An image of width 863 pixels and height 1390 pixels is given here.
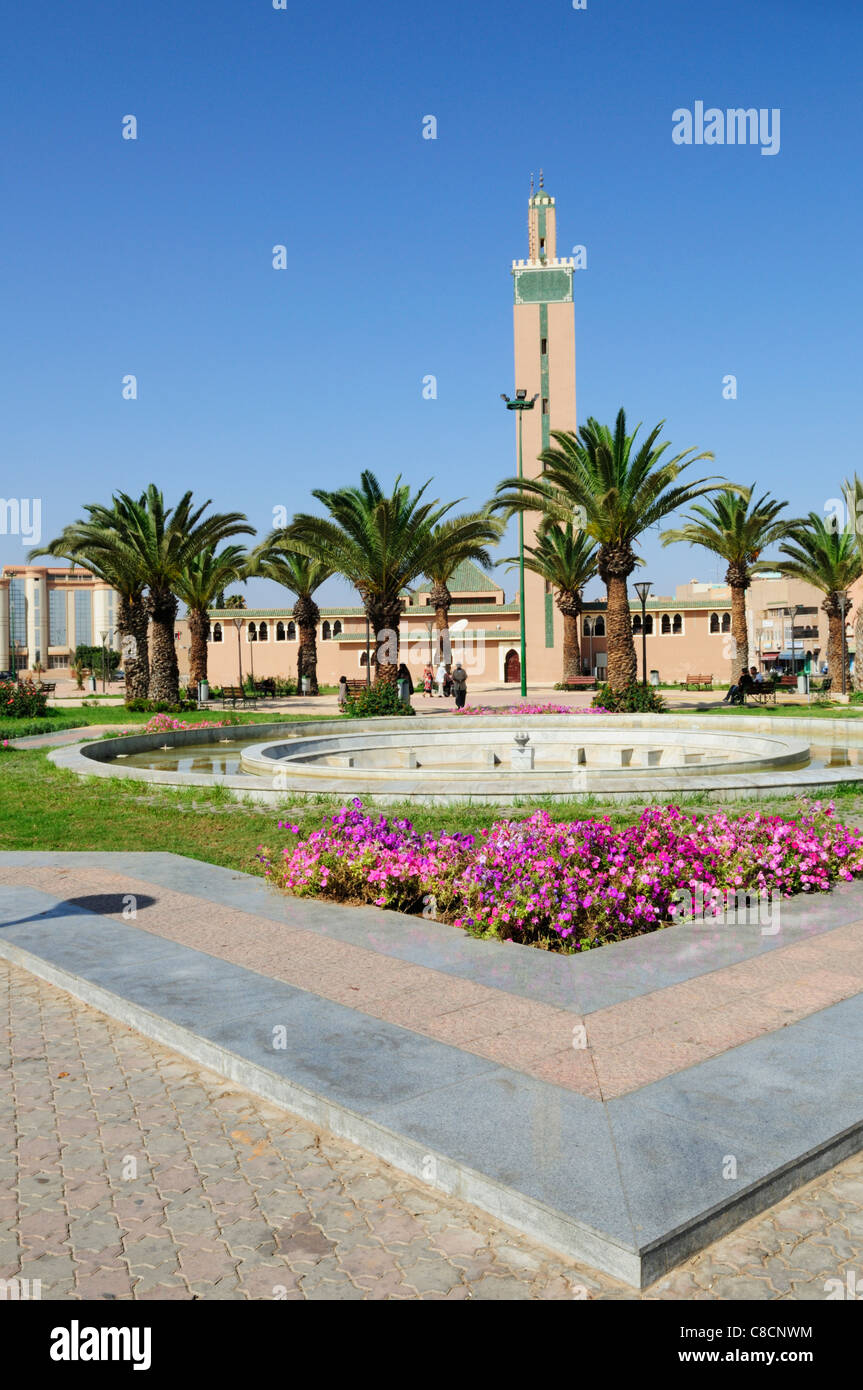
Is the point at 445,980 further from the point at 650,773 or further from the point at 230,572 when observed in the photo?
the point at 230,572

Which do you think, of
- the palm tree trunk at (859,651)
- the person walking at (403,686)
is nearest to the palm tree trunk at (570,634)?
the palm tree trunk at (859,651)

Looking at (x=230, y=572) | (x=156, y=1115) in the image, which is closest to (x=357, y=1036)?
(x=156, y=1115)

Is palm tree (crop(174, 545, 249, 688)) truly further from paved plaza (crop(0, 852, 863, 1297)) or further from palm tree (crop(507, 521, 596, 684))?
paved plaza (crop(0, 852, 863, 1297))

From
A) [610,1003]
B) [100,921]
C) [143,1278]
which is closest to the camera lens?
[143,1278]

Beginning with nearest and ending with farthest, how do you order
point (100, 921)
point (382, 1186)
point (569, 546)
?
1. point (382, 1186)
2. point (100, 921)
3. point (569, 546)

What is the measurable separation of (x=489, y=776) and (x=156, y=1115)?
8.64 m

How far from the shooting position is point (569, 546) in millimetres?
45031

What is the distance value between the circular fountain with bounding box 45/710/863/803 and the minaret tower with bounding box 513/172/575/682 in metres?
28.6

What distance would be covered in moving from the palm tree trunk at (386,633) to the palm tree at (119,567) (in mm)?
7256

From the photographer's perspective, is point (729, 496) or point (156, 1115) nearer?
point (156, 1115)

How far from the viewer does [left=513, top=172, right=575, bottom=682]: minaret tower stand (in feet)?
169

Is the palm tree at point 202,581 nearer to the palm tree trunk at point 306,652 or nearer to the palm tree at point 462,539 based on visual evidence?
the palm tree trunk at point 306,652

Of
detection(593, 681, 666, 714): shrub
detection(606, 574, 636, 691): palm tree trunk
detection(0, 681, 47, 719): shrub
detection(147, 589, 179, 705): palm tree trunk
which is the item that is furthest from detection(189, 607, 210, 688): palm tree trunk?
detection(593, 681, 666, 714): shrub

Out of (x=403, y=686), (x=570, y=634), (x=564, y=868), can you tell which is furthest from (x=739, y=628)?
(x=564, y=868)
